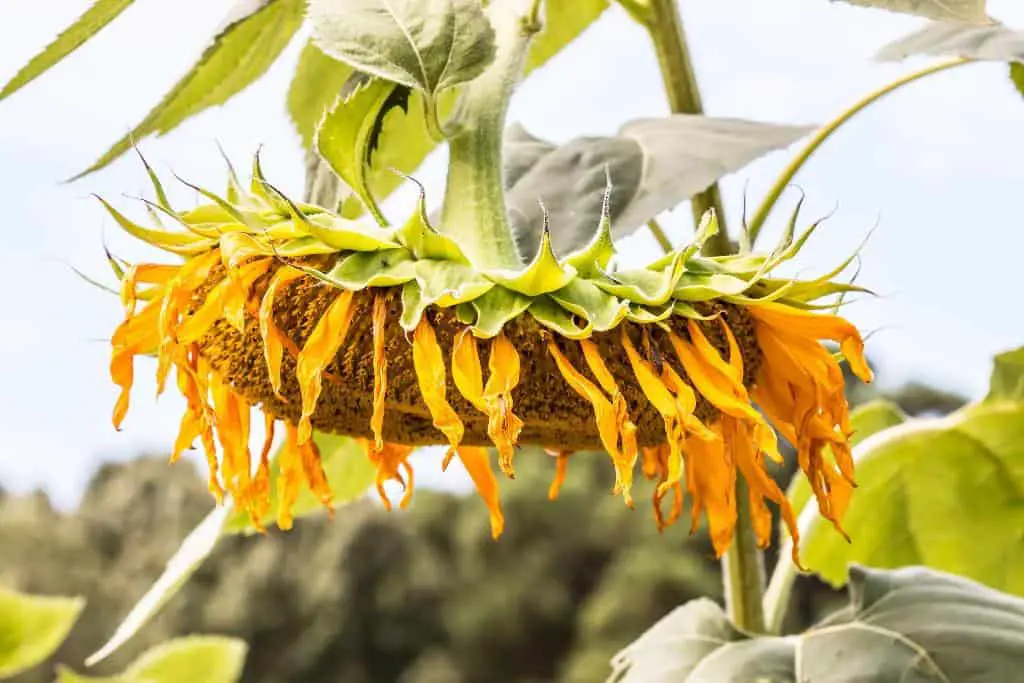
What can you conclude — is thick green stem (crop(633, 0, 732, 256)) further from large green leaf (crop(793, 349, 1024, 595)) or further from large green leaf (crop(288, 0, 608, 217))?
large green leaf (crop(793, 349, 1024, 595))

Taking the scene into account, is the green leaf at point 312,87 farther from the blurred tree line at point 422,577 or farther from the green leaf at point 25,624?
the blurred tree line at point 422,577

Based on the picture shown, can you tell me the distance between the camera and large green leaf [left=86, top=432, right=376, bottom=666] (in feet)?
2.27

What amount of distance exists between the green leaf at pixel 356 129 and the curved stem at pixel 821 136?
9.3 inches

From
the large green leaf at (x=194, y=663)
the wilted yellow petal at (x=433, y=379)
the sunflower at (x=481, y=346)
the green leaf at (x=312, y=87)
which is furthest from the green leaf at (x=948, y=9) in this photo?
the large green leaf at (x=194, y=663)

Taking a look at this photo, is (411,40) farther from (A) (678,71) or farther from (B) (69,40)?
(A) (678,71)

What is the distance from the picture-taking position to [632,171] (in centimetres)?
58

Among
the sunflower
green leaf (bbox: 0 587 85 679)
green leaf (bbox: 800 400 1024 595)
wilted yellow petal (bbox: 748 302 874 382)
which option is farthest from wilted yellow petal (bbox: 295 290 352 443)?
green leaf (bbox: 0 587 85 679)

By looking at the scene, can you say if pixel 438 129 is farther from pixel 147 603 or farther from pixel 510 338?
pixel 147 603

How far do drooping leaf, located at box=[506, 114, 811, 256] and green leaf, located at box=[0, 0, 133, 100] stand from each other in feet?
0.56

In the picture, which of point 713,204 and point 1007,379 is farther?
point 1007,379

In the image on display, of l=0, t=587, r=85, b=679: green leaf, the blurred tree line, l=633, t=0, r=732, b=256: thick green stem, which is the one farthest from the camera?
the blurred tree line

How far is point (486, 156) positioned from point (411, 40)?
7 cm

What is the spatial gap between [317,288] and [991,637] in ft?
1.16

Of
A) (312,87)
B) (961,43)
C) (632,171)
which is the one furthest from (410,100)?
(961,43)
